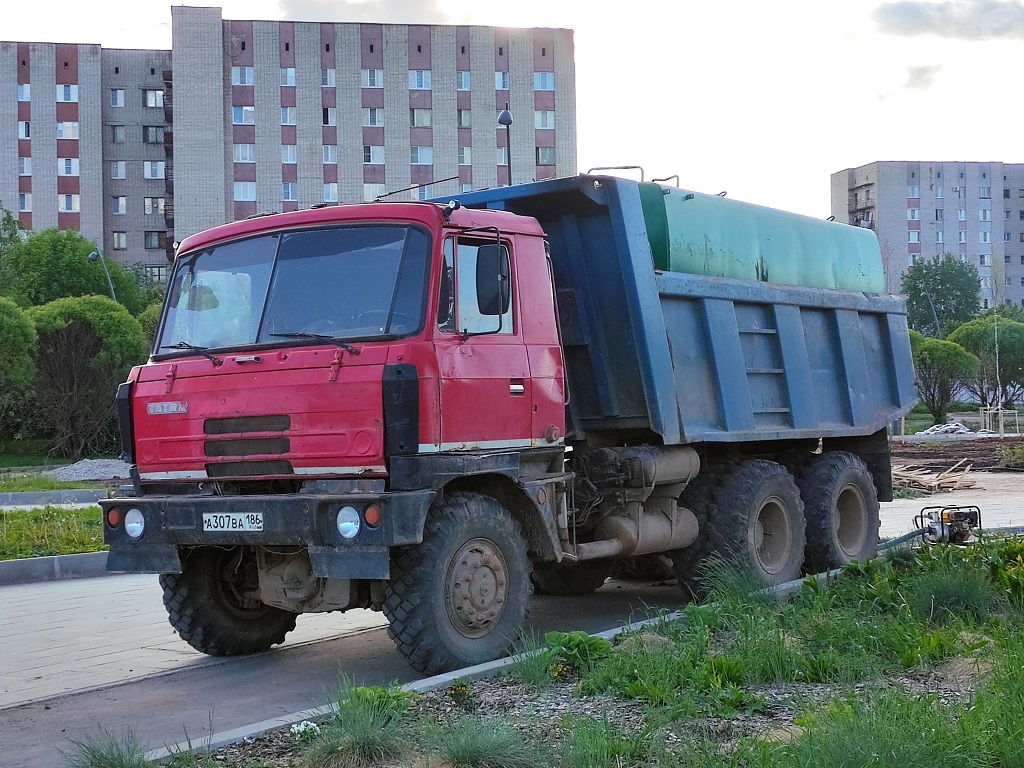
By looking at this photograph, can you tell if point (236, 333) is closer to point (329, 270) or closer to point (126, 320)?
point (329, 270)

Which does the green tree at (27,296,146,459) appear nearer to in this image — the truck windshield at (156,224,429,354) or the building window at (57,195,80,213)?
the truck windshield at (156,224,429,354)

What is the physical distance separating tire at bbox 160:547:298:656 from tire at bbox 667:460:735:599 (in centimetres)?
327

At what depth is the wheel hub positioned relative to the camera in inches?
293

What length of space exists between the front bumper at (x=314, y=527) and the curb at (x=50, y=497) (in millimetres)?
16981

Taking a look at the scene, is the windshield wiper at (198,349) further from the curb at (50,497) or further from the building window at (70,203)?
the building window at (70,203)

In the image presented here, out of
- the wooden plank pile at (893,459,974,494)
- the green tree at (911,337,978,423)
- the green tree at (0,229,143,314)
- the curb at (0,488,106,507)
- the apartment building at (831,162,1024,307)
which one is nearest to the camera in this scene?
the curb at (0,488,106,507)

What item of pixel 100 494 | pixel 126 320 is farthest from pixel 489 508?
pixel 126 320

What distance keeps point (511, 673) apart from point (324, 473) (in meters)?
1.58

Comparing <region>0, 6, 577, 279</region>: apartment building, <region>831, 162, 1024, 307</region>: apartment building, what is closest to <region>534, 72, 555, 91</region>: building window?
<region>0, 6, 577, 279</region>: apartment building

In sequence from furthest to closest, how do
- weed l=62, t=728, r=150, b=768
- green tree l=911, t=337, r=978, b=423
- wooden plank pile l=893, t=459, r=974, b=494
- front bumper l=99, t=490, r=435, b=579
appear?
1. green tree l=911, t=337, r=978, b=423
2. wooden plank pile l=893, t=459, r=974, b=494
3. front bumper l=99, t=490, r=435, b=579
4. weed l=62, t=728, r=150, b=768

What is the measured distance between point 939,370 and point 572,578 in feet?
189

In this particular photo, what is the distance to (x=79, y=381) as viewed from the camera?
130ft

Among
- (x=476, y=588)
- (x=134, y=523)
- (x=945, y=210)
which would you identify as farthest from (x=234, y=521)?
(x=945, y=210)

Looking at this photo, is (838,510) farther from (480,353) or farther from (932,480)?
(932,480)
